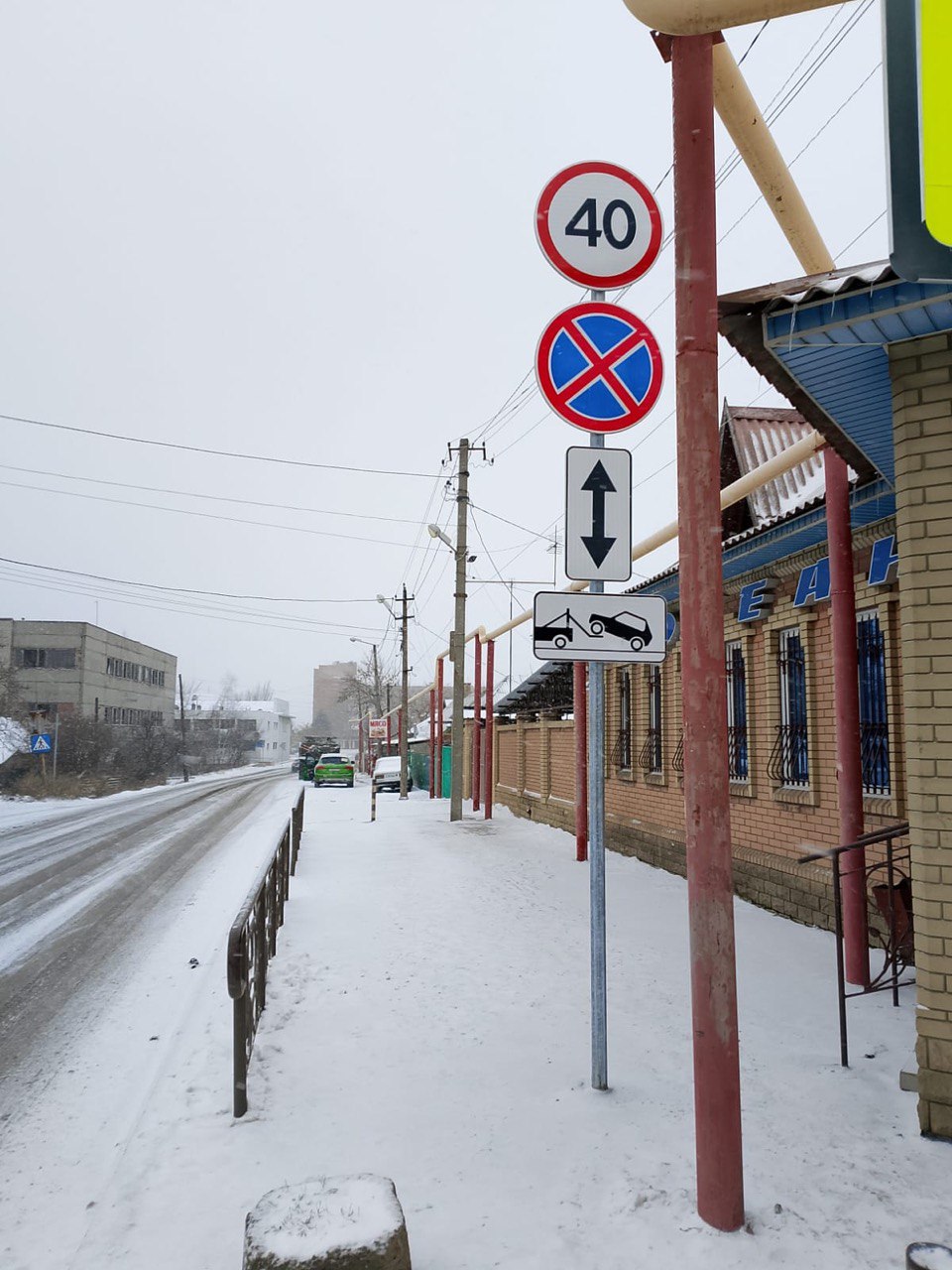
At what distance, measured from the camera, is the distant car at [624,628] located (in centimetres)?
413

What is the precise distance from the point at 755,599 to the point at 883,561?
2.41 metres

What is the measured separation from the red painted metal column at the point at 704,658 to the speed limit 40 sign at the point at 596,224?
948mm

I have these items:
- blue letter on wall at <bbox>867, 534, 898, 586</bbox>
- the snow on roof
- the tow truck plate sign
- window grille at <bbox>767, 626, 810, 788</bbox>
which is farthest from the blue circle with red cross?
the snow on roof

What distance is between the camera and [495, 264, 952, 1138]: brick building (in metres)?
3.74

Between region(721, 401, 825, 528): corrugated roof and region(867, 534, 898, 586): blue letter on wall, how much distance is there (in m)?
2.57

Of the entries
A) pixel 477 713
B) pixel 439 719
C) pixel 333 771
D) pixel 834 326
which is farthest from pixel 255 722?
pixel 834 326

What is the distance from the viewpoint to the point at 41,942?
8250mm

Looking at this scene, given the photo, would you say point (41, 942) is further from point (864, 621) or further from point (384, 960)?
point (864, 621)

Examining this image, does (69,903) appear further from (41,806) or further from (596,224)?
(41,806)

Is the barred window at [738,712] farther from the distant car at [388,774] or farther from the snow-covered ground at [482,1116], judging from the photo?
the distant car at [388,774]

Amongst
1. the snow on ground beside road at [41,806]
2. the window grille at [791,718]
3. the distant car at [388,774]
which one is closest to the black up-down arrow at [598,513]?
the window grille at [791,718]

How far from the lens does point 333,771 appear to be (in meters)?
37.8

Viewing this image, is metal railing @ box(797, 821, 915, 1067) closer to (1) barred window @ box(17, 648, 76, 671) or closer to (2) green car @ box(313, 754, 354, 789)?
(2) green car @ box(313, 754, 354, 789)

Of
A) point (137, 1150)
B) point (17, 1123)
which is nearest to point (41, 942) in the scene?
point (17, 1123)
